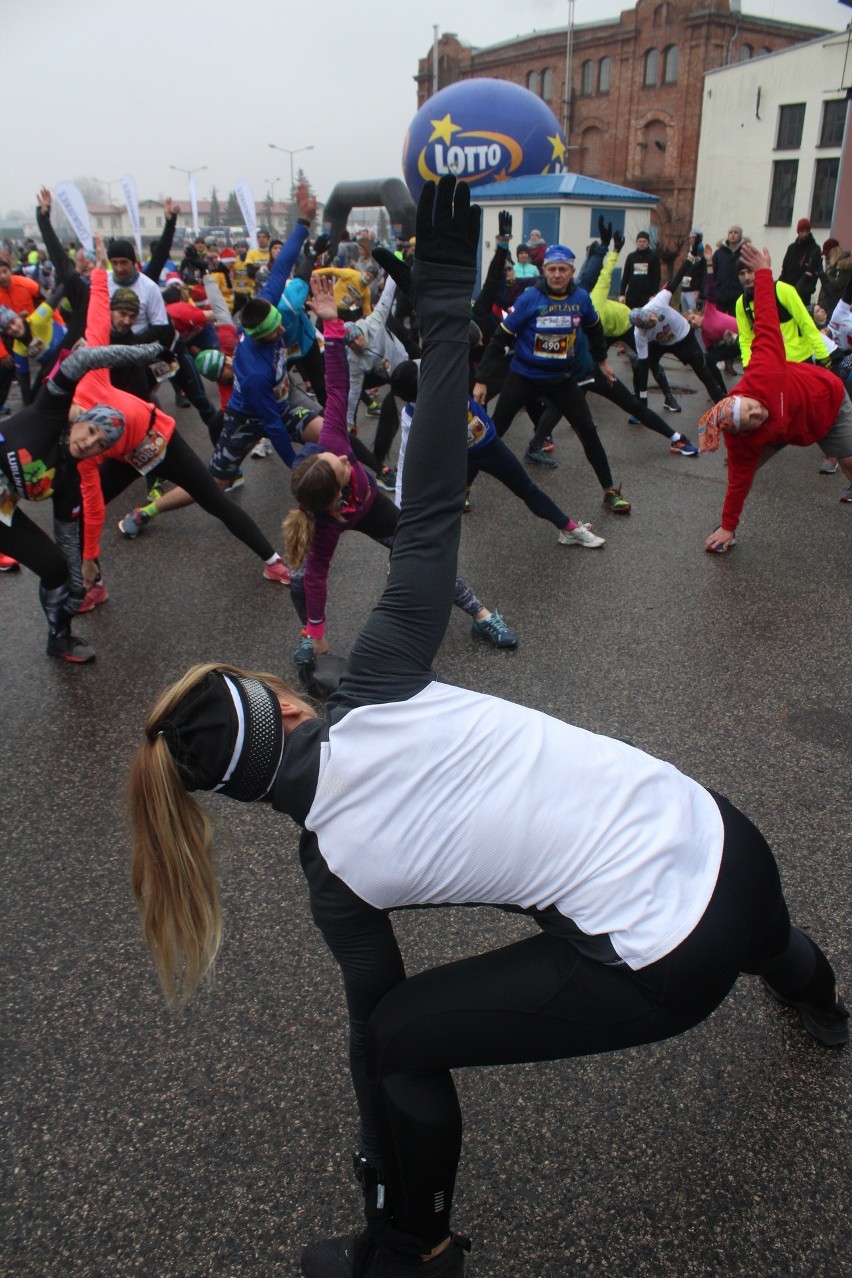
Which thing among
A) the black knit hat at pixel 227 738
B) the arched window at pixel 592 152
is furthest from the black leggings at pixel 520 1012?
the arched window at pixel 592 152

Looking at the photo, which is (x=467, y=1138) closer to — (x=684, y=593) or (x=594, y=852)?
(x=594, y=852)

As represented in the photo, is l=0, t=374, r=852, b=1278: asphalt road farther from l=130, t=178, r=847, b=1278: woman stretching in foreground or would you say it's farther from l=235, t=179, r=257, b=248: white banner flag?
l=235, t=179, r=257, b=248: white banner flag

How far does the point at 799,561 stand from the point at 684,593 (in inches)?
41.6

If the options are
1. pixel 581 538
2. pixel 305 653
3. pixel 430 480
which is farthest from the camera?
pixel 581 538

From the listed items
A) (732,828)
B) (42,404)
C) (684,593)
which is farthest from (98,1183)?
(684,593)

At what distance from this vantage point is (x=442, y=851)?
4.55 feet

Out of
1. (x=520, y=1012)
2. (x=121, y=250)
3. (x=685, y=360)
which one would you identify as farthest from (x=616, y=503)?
(x=520, y=1012)

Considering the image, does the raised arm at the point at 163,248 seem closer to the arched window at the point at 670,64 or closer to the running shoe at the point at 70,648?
the running shoe at the point at 70,648

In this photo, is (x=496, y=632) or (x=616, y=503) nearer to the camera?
(x=496, y=632)

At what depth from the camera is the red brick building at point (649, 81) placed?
3589 cm

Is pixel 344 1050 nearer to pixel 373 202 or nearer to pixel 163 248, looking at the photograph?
pixel 163 248

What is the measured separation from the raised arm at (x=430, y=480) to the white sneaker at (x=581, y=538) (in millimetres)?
4433

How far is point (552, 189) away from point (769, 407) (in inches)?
685

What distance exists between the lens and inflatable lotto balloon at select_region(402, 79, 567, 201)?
2005cm
